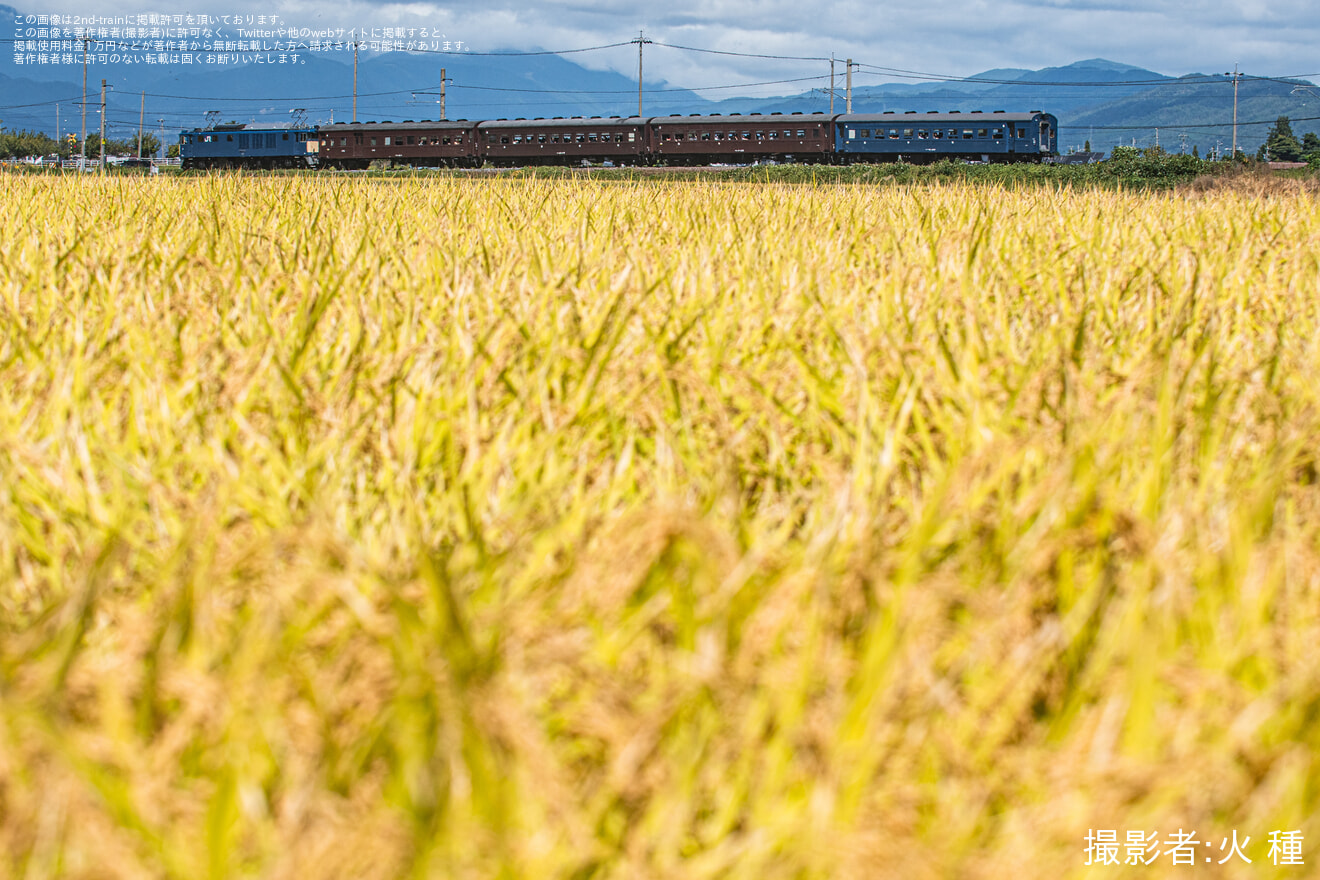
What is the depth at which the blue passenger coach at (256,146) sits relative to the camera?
43250 millimetres

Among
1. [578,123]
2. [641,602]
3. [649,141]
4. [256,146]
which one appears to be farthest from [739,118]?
[641,602]

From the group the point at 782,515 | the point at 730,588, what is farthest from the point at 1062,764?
the point at 782,515

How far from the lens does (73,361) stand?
79.1 inches

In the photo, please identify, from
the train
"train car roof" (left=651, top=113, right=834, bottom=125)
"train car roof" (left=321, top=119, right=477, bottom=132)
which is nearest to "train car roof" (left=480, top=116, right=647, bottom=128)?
the train

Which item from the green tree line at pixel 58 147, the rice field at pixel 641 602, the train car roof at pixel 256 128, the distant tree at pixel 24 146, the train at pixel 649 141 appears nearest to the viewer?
the rice field at pixel 641 602

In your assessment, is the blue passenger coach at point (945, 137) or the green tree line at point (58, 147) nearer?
the blue passenger coach at point (945, 137)

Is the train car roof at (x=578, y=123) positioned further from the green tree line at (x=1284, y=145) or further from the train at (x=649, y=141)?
the green tree line at (x=1284, y=145)

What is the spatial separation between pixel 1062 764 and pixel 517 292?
2.25 m

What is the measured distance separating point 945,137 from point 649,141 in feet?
35.3

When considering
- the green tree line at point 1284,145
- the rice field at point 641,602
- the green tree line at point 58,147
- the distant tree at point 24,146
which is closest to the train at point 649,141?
the rice field at point 641,602

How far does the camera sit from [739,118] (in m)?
39.3

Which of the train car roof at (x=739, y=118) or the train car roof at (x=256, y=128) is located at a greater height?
the train car roof at (x=256, y=128)

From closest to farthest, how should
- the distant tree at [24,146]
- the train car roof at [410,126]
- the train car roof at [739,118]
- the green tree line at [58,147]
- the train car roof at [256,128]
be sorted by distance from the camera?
the train car roof at [739,118]
the train car roof at [410,126]
the train car roof at [256,128]
the green tree line at [58,147]
the distant tree at [24,146]

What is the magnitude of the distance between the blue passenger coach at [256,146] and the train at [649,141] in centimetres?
4
